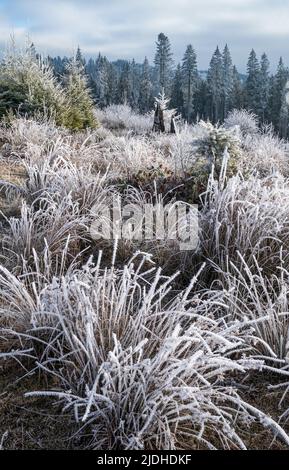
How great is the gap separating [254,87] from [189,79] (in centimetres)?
844

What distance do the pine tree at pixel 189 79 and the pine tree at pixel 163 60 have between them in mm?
2069

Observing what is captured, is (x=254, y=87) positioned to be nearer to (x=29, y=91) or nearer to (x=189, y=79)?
(x=189, y=79)

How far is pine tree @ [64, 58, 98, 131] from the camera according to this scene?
1024 cm

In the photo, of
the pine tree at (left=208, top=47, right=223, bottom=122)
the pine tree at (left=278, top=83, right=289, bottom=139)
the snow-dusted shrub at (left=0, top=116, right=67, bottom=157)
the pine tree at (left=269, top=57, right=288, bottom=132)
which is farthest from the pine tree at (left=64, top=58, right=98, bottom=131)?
the pine tree at (left=208, top=47, right=223, bottom=122)

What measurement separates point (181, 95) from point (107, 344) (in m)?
58.9

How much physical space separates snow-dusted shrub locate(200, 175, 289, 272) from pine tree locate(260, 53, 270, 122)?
4925cm

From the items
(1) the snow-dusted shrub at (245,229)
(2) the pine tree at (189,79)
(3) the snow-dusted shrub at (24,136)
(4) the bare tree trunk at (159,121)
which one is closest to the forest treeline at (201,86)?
(2) the pine tree at (189,79)

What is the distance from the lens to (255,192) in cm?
367

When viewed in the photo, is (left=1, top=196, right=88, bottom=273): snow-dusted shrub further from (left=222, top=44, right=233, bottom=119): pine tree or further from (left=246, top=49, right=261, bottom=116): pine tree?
(left=222, top=44, right=233, bottom=119): pine tree

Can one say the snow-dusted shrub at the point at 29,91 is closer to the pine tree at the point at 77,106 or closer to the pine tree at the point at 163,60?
the pine tree at the point at 77,106

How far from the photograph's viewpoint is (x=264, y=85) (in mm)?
55906

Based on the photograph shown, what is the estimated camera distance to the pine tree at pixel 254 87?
2110 inches
